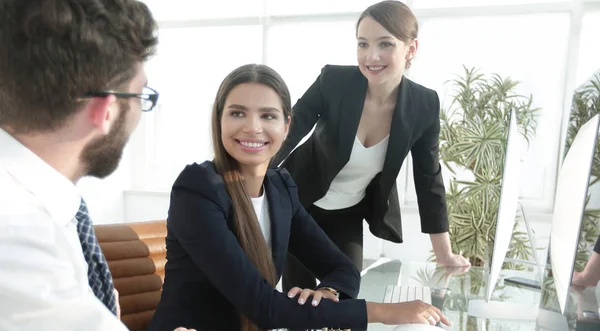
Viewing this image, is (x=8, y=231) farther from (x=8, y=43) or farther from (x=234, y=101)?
(x=234, y=101)

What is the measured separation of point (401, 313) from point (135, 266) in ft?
2.51

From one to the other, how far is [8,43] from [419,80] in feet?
15.0

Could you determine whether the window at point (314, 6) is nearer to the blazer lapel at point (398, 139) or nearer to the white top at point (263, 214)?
the blazer lapel at point (398, 139)

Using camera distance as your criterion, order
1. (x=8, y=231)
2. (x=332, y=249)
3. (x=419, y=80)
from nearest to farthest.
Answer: (x=8, y=231), (x=332, y=249), (x=419, y=80)

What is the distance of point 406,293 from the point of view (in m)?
1.67

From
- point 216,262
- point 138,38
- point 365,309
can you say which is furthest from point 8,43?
point 365,309

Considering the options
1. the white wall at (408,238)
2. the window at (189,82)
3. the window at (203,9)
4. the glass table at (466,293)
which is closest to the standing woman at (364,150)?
the glass table at (466,293)

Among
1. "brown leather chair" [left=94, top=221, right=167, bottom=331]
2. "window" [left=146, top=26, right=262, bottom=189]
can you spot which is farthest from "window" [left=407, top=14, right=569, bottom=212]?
"brown leather chair" [left=94, top=221, right=167, bottom=331]

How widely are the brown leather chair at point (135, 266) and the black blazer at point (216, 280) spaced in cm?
17

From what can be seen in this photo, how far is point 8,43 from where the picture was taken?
0.73 m

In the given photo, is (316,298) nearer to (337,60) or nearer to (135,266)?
(135,266)

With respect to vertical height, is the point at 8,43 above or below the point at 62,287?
above

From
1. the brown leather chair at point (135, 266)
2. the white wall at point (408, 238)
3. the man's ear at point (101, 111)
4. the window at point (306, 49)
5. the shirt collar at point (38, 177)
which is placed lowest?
the white wall at point (408, 238)

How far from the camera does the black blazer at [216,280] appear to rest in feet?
4.09
